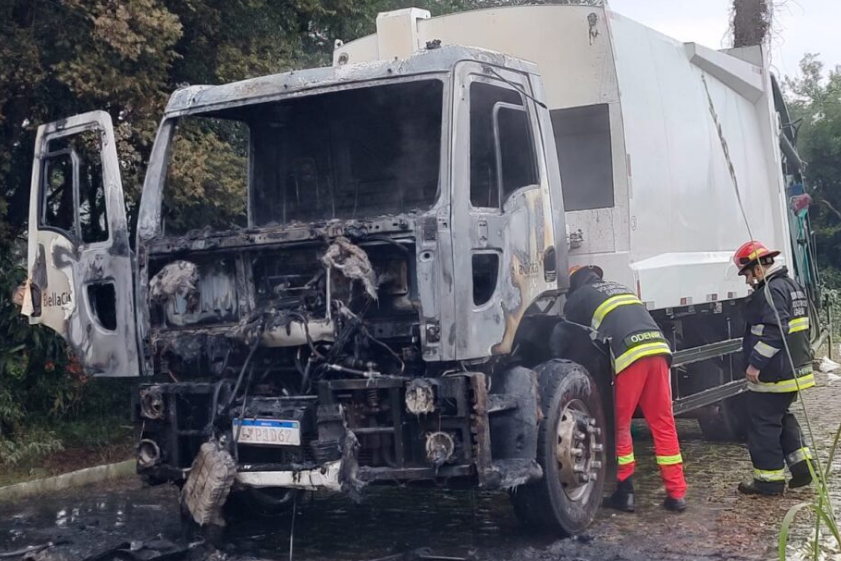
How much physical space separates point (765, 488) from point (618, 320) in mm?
1773

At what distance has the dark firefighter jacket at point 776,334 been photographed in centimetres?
686

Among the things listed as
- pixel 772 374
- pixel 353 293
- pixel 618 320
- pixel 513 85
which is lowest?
pixel 772 374

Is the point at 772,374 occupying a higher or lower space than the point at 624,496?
higher

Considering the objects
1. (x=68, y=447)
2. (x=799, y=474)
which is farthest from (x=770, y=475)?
(x=68, y=447)

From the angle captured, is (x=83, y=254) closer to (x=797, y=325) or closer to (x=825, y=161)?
(x=797, y=325)

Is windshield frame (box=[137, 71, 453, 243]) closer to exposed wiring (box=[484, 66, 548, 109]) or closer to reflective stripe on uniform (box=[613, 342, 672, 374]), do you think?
exposed wiring (box=[484, 66, 548, 109])

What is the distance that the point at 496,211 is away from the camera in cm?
536

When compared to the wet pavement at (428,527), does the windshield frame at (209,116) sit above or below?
above

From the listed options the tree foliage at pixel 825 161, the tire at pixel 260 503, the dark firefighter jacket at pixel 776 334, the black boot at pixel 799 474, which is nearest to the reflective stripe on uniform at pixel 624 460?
the dark firefighter jacket at pixel 776 334

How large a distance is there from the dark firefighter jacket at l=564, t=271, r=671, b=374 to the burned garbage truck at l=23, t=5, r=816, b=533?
14cm

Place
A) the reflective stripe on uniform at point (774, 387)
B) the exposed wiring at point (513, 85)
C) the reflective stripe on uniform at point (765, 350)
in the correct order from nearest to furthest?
1. the exposed wiring at point (513, 85)
2. the reflective stripe on uniform at point (765, 350)
3. the reflective stripe on uniform at point (774, 387)

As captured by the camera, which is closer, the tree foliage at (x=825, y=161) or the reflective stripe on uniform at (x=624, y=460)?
the reflective stripe on uniform at (x=624, y=460)

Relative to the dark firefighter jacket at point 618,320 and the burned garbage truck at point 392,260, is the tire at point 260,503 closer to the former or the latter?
the burned garbage truck at point 392,260

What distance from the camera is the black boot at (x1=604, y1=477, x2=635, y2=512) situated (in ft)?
21.3
